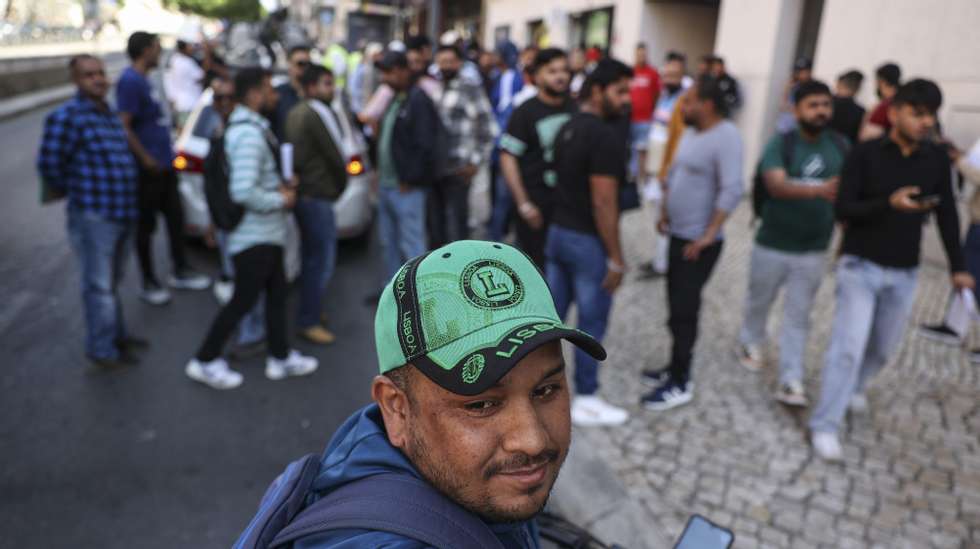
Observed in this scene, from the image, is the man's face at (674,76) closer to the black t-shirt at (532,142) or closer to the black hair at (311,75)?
the black t-shirt at (532,142)

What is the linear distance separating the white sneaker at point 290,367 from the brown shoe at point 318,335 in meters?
0.41

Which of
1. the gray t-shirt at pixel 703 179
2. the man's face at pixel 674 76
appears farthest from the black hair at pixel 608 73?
the man's face at pixel 674 76

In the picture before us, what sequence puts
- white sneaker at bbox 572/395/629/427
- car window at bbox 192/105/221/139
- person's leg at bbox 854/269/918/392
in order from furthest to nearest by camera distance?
car window at bbox 192/105/221/139
white sneaker at bbox 572/395/629/427
person's leg at bbox 854/269/918/392

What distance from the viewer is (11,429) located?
3.62 m

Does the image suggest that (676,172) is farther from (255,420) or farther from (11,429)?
(11,429)

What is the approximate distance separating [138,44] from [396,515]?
18.1ft

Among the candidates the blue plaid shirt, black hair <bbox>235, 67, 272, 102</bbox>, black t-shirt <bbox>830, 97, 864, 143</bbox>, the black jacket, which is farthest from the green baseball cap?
black t-shirt <bbox>830, 97, 864, 143</bbox>

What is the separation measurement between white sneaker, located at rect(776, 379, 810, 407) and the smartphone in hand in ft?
9.73

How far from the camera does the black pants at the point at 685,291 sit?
4012 mm

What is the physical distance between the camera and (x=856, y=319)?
3.52 metres

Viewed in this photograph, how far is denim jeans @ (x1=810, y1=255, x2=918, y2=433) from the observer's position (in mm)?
3516

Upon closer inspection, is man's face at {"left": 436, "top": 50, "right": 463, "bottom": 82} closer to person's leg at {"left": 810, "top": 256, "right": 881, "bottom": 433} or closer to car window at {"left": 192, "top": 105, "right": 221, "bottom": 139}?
car window at {"left": 192, "top": 105, "right": 221, "bottom": 139}

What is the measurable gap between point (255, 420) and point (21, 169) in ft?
31.0

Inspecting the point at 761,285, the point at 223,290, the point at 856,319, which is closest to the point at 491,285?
the point at 856,319
